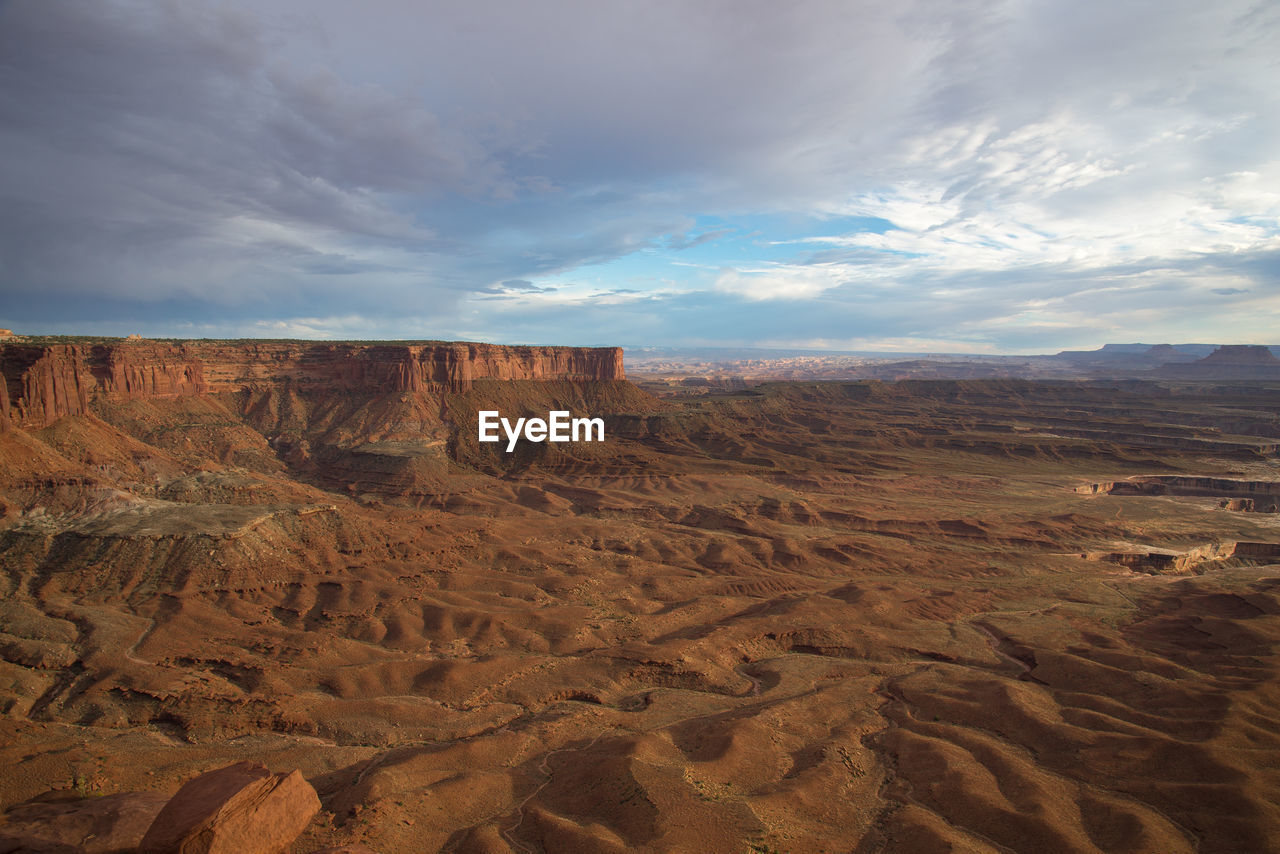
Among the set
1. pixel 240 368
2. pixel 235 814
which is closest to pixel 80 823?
pixel 235 814

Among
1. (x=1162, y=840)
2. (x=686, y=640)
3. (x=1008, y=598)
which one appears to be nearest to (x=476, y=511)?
(x=686, y=640)

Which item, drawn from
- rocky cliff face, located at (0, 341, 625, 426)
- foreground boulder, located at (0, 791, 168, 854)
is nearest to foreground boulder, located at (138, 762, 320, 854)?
foreground boulder, located at (0, 791, 168, 854)

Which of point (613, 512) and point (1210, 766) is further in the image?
point (613, 512)

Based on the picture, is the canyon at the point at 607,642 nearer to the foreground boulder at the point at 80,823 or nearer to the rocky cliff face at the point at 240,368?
the rocky cliff face at the point at 240,368

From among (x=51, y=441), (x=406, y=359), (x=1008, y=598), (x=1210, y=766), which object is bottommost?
(x=1008, y=598)

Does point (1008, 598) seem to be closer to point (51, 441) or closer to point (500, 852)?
point (500, 852)

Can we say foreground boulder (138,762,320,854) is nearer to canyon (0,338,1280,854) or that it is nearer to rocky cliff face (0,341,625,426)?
canyon (0,338,1280,854)

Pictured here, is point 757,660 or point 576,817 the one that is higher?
point 576,817
